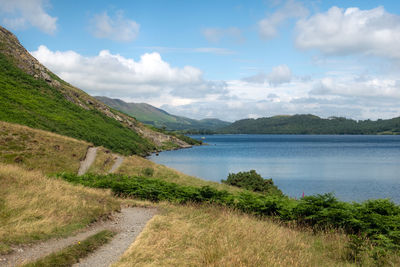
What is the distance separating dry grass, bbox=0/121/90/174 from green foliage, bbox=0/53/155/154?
13.0 metres

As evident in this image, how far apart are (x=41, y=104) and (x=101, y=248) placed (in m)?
69.4

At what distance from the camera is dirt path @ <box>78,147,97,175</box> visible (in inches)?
1560

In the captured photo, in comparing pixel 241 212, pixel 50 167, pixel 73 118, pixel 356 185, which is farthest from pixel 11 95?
pixel 356 185

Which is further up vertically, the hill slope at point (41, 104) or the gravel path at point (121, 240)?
the hill slope at point (41, 104)

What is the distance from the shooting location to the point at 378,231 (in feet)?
40.4

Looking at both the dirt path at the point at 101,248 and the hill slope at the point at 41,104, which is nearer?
the dirt path at the point at 101,248

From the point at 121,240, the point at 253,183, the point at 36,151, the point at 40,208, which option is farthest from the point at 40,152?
the point at 121,240

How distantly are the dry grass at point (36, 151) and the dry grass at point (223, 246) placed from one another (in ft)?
89.8

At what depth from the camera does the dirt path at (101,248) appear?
858cm

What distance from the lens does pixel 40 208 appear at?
12.9 m

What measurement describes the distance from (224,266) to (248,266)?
1.96 feet

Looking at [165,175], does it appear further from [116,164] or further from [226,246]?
[226,246]

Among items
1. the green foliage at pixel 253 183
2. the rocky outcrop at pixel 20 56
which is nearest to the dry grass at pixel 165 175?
the green foliage at pixel 253 183

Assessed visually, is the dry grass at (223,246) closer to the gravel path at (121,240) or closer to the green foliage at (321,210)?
the gravel path at (121,240)
